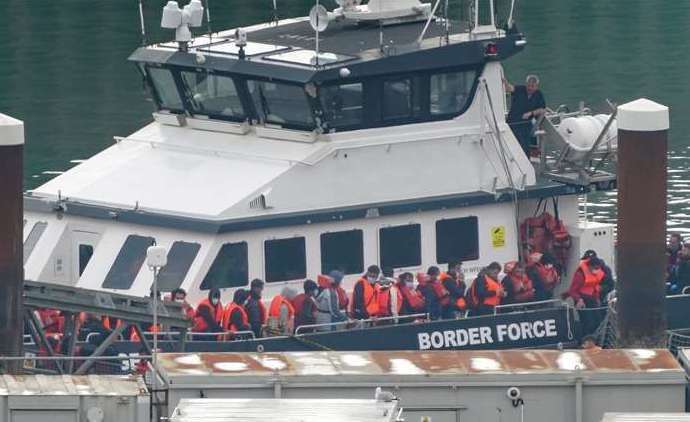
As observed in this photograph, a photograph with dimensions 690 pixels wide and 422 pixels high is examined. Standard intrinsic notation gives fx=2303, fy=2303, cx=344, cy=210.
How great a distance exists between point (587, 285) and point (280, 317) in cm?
362

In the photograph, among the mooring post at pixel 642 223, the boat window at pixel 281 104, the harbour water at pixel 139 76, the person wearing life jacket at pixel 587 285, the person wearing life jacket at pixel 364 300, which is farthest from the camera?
the harbour water at pixel 139 76

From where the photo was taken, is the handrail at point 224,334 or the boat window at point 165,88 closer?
the handrail at point 224,334

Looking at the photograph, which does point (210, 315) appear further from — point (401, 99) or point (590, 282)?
point (590, 282)

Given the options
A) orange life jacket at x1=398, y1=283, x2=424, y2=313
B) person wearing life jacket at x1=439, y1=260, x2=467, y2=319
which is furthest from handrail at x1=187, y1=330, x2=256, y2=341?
person wearing life jacket at x1=439, y1=260, x2=467, y2=319

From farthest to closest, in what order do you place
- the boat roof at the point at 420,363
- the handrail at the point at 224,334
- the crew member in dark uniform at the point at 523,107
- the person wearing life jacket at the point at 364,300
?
1. the crew member in dark uniform at the point at 523,107
2. the person wearing life jacket at the point at 364,300
3. the handrail at the point at 224,334
4. the boat roof at the point at 420,363

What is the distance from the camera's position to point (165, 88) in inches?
990

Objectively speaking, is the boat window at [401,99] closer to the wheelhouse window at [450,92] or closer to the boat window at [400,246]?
the wheelhouse window at [450,92]

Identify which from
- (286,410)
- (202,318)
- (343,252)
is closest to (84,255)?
(202,318)

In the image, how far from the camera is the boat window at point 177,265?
23.3 meters

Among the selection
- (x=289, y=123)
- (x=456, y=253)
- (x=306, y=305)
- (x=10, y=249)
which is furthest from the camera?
(x=456, y=253)

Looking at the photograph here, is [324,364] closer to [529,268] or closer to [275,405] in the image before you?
[275,405]

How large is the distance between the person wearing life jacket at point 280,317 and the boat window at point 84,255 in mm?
2240

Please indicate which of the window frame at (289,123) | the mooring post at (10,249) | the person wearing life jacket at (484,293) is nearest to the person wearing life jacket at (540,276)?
the person wearing life jacket at (484,293)

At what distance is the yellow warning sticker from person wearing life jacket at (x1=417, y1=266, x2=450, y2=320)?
1.22 meters
